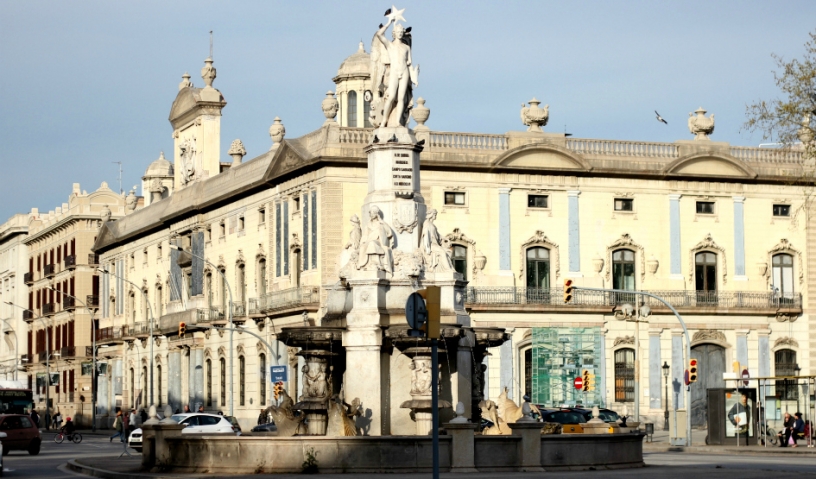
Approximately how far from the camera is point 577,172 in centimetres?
6600

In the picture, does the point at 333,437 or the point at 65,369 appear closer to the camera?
the point at 333,437

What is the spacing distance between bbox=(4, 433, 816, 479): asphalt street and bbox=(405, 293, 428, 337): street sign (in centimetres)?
667

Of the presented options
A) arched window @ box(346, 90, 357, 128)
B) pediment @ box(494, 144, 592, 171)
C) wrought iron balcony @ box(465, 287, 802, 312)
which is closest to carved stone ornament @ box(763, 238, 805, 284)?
wrought iron balcony @ box(465, 287, 802, 312)

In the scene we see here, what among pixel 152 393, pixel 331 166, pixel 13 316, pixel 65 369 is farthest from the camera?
pixel 13 316

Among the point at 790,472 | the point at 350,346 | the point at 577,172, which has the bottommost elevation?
the point at 790,472

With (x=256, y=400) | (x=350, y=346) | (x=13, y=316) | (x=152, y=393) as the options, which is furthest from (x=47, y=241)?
(x=350, y=346)

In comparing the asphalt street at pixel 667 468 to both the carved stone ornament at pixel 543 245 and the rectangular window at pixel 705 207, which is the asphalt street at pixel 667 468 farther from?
the rectangular window at pixel 705 207

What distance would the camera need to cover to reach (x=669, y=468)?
3150cm

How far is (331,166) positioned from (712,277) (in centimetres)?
1747

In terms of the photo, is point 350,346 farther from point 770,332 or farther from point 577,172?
point 770,332

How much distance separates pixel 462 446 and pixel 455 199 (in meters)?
36.9

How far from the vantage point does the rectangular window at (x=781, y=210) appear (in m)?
69.2

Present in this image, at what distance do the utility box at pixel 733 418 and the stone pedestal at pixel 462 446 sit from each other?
78.9 ft

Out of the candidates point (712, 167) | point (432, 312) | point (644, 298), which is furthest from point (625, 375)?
point (432, 312)
